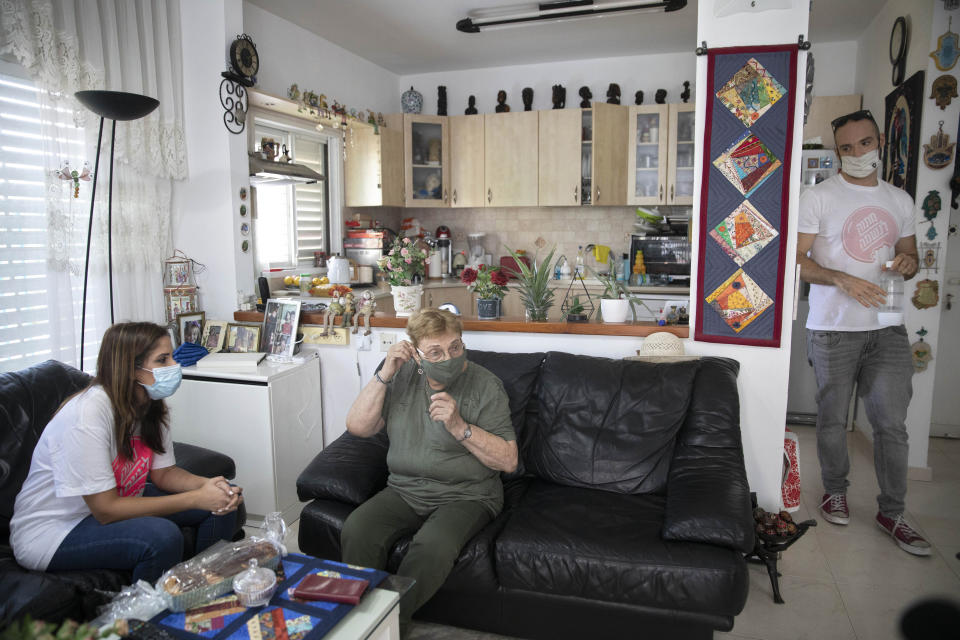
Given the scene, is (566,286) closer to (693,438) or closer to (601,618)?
(693,438)

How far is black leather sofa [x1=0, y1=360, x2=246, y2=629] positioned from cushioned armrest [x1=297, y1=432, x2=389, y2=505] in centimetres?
29

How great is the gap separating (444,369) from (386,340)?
121 centimetres

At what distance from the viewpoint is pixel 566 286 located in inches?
204

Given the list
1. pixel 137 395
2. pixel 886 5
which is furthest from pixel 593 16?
pixel 137 395

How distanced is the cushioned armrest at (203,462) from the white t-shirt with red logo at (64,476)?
49 cm

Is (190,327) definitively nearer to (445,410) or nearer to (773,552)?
(445,410)

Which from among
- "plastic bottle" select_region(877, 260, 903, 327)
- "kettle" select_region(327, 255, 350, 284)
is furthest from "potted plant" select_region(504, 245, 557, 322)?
"kettle" select_region(327, 255, 350, 284)

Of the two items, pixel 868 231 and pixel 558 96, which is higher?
pixel 558 96

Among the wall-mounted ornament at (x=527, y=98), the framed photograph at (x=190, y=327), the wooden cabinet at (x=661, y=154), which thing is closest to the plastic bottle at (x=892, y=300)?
the wooden cabinet at (x=661, y=154)

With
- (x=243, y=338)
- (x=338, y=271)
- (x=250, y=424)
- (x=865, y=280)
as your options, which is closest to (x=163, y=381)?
(x=250, y=424)

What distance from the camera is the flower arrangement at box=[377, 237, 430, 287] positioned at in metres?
3.17

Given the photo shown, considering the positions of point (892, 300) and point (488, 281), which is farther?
point (488, 281)

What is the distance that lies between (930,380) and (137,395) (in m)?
3.88

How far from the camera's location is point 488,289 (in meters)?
3.12
